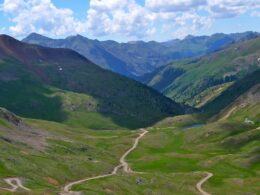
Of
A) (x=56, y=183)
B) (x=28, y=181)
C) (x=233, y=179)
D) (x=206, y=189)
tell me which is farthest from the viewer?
(x=233, y=179)

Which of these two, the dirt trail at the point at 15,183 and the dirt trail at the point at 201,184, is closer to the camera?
the dirt trail at the point at 15,183

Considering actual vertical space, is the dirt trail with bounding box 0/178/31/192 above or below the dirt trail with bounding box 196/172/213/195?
above

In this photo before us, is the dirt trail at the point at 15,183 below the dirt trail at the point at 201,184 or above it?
above

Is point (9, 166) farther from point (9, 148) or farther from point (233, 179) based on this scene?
point (233, 179)

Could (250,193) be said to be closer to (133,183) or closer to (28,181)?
(133,183)

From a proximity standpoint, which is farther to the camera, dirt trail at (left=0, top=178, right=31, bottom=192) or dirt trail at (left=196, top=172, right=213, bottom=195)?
dirt trail at (left=196, top=172, right=213, bottom=195)

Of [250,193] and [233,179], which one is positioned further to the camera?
[233,179]

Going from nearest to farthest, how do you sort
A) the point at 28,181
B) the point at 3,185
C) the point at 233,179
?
the point at 3,185 → the point at 28,181 → the point at 233,179

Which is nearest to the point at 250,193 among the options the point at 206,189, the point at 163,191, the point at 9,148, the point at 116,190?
the point at 206,189

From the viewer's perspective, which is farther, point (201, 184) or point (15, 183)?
point (201, 184)
